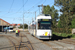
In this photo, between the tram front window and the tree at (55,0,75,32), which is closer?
the tram front window

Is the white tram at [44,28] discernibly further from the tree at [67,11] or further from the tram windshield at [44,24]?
the tree at [67,11]

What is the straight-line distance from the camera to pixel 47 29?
18.2 m

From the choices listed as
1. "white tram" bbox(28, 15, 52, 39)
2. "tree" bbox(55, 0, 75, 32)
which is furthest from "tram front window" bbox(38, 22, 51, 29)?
"tree" bbox(55, 0, 75, 32)

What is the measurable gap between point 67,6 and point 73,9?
2882mm

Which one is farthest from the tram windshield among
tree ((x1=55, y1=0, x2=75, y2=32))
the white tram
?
tree ((x1=55, y1=0, x2=75, y2=32))

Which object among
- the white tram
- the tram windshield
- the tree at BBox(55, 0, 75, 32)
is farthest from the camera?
the tree at BBox(55, 0, 75, 32)

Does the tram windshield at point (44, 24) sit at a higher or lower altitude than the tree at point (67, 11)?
lower

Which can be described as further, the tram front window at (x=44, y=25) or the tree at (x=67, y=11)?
the tree at (x=67, y=11)

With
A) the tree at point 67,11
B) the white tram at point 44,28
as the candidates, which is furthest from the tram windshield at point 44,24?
the tree at point 67,11

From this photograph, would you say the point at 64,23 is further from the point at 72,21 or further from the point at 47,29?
the point at 47,29

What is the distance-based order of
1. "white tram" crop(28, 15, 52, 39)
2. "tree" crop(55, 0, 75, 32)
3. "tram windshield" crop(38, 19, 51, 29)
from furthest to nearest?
"tree" crop(55, 0, 75, 32), "tram windshield" crop(38, 19, 51, 29), "white tram" crop(28, 15, 52, 39)

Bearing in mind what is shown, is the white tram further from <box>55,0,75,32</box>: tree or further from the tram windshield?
<box>55,0,75,32</box>: tree

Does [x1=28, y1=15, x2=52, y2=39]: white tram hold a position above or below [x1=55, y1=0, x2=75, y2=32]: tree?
below

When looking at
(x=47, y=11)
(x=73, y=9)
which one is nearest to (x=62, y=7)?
(x=73, y=9)
